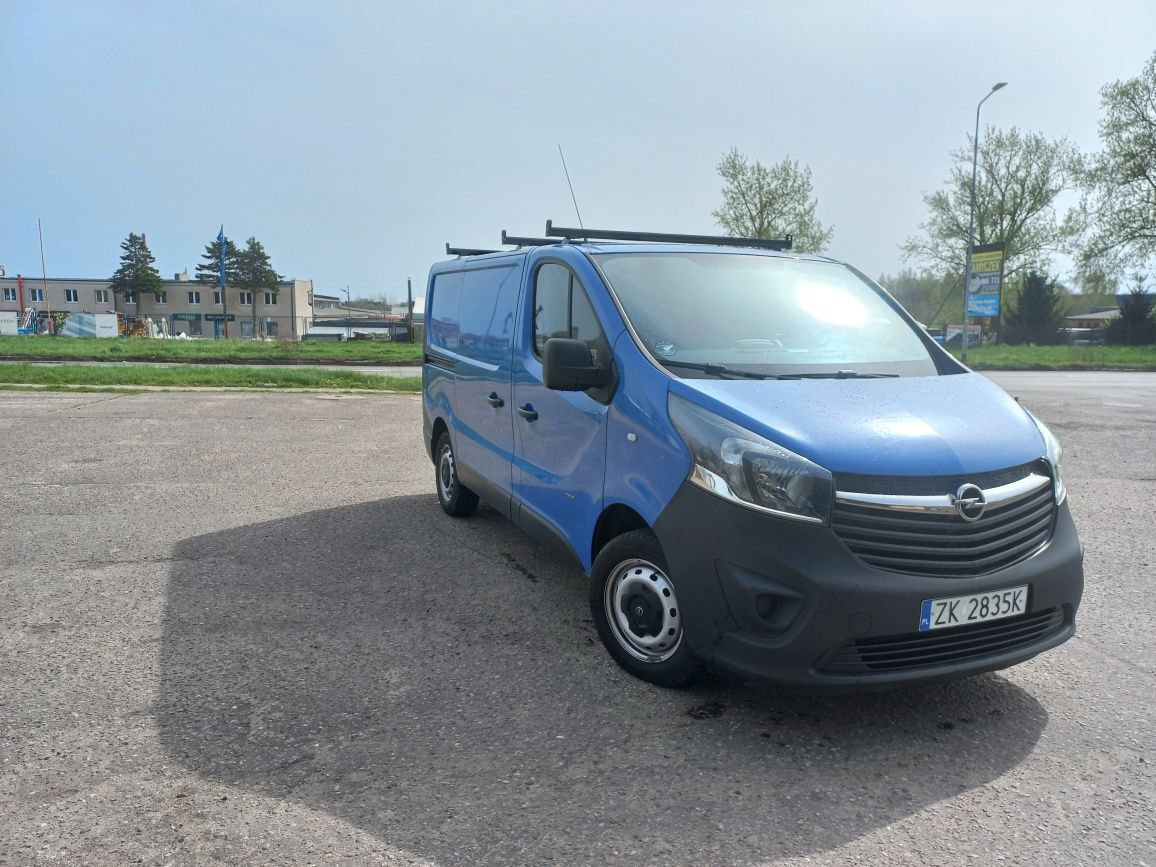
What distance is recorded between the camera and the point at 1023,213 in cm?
4659

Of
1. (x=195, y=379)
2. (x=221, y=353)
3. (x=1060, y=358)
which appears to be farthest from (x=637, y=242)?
(x=1060, y=358)

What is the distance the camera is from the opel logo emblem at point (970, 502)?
3045 mm

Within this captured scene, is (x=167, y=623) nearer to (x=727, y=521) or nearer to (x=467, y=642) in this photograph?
(x=467, y=642)

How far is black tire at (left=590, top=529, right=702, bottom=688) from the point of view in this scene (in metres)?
3.48

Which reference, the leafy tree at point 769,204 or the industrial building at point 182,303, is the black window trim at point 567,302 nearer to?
the leafy tree at point 769,204

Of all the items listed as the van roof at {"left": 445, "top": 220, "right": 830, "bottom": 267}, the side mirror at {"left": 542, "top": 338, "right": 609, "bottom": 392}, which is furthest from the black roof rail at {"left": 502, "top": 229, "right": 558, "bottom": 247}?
the side mirror at {"left": 542, "top": 338, "right": 609, "bottom": 392}

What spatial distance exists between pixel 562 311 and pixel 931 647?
234cm

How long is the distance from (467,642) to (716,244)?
→ 2.77m

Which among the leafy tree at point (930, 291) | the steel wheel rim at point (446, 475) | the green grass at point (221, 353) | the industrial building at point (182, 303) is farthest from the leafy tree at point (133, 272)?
the steel wheel rim at point (446, 475)

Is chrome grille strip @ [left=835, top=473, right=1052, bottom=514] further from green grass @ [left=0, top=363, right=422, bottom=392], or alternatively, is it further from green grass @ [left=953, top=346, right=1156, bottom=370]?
green grass @ [left=953, top=346, right=1156, bottom=370]

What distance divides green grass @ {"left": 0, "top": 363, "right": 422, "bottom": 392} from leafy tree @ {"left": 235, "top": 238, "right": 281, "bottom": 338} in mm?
77587

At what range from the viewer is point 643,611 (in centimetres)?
359

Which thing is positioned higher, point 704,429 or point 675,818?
point 704,429

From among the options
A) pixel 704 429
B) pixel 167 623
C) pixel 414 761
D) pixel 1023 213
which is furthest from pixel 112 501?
pixel 1023 213
